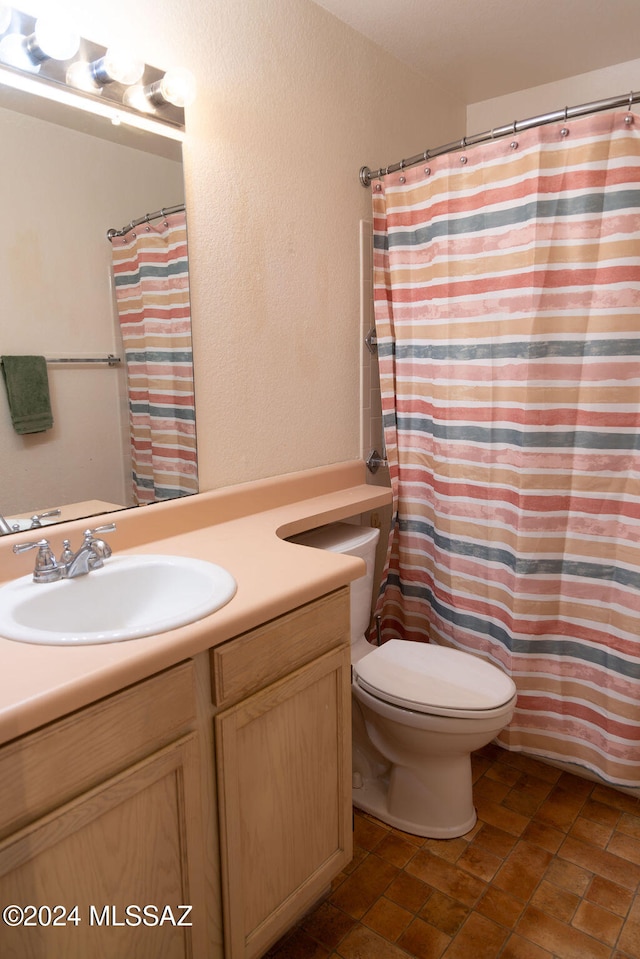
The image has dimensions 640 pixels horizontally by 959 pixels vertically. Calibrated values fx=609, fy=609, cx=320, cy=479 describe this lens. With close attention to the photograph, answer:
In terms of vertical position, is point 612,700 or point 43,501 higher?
point 43,501

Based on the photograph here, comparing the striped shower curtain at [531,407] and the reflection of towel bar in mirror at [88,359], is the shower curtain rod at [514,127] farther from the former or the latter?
the reflection of towel bar in mirror at [88,359]

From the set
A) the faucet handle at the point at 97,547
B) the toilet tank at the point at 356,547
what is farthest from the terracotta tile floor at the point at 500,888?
the faucet handle at the point at 97,547

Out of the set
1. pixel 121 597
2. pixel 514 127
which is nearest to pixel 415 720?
pixel 121 597

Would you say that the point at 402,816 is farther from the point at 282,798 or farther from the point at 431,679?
the point at 282,798

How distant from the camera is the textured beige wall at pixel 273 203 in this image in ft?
5.19

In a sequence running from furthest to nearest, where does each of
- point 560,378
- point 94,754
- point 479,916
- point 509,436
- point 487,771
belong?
point 487,771 → point 509,436 → point 560,378 → point 479,916 → point 94,754

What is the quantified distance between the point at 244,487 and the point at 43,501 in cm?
57

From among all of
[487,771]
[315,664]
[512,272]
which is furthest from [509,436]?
[487,771]

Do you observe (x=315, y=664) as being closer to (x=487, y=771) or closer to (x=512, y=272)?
(x=487, y=771)

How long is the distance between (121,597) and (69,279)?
71cm

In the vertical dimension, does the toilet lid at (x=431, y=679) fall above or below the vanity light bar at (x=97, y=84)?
below

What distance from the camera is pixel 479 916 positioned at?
1.46m

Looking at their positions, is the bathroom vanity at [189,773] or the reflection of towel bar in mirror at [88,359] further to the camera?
the reflection of towel bar in mirror at [88,359]

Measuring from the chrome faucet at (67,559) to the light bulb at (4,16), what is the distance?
3.31 ft
